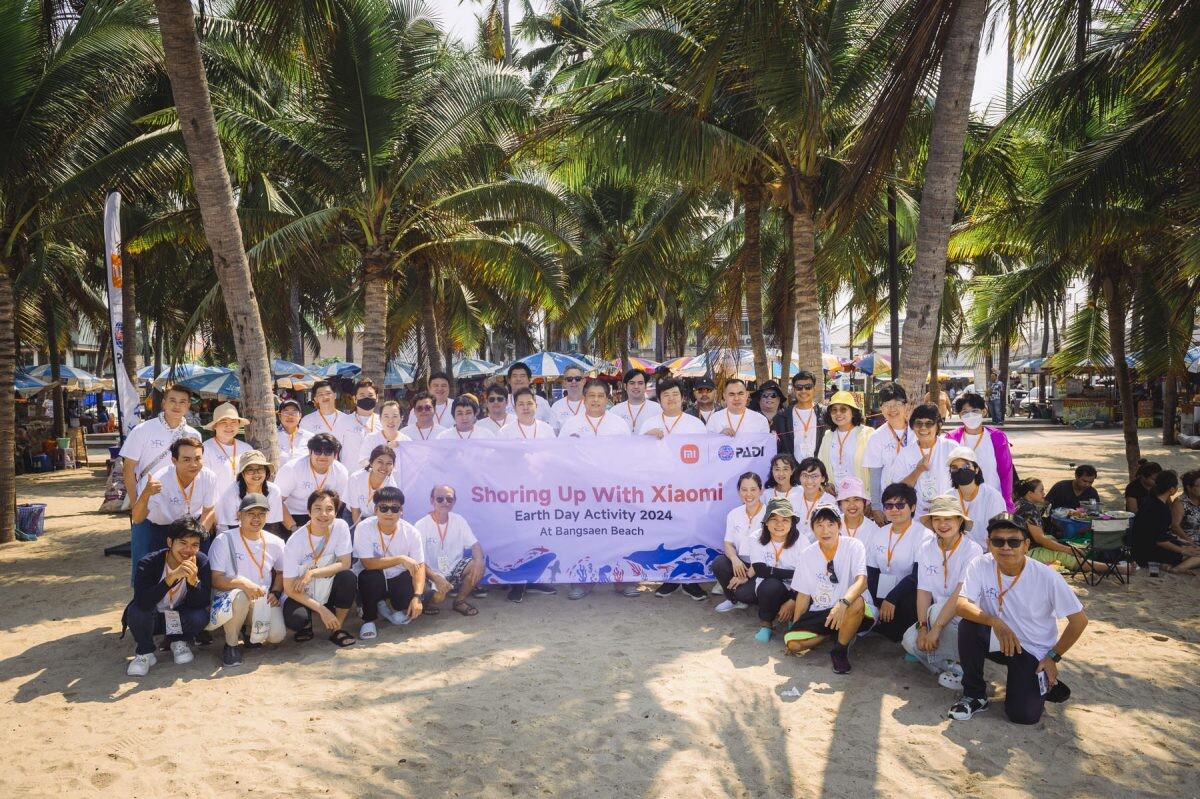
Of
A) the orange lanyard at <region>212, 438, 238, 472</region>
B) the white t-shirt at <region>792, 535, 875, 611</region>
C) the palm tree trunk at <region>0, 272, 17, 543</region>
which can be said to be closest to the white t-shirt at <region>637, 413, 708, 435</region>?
the white t-shirt at <region>792, 535, 875, 611</region>

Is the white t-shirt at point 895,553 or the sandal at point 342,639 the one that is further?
the sandal at point 342,639

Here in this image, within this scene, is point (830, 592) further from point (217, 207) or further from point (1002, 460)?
point (217, 207)

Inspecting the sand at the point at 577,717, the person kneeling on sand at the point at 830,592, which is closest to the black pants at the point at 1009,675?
the sand at the point at 577,717

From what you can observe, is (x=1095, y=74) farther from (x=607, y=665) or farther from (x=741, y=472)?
(x=607, y=665)

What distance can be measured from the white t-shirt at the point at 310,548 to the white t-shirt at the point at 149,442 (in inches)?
55.7

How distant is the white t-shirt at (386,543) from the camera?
21.8 feet

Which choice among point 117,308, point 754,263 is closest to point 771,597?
point 117,308

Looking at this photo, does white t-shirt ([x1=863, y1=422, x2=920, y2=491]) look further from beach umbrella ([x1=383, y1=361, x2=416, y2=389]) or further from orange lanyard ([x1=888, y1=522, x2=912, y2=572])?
beach umbrella ([x1=383, y1=361, x2=416, y2=389])

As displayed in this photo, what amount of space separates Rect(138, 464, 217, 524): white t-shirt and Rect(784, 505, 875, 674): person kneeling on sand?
188 inches

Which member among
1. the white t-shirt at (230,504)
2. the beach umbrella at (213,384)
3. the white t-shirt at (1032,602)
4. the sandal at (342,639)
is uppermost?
the beach umbrella at (213,384)

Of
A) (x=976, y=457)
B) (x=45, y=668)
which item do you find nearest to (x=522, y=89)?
(x=976, y=457)

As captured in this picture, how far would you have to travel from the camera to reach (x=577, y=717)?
Answer: 197 inches

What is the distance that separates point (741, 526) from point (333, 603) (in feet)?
11.4

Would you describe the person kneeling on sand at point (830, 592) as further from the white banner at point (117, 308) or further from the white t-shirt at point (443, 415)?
the white banner at point (117, 308)
